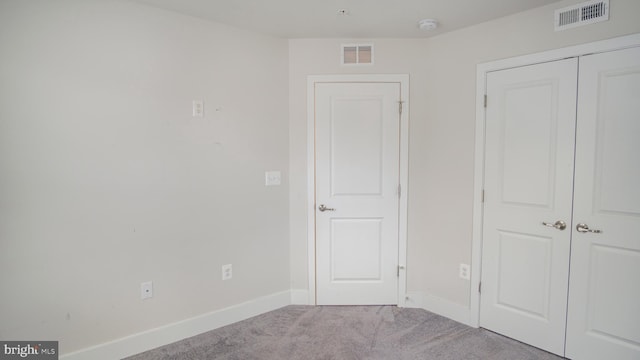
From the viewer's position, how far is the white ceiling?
2422 millimetres

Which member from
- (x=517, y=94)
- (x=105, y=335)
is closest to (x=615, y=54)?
(x=517, y=94)

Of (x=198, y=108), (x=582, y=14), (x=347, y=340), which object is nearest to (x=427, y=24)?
(x=582, y=14)

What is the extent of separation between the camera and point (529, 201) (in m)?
2.58

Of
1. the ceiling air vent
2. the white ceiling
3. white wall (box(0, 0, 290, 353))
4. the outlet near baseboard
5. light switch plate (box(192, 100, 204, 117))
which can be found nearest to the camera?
white wall (box(0, 0, 290, 353))

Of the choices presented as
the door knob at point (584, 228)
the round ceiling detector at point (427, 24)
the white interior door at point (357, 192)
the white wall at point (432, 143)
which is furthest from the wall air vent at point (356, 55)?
the door knob at point (584, 228)

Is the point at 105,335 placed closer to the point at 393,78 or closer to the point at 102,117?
the point at 102,117

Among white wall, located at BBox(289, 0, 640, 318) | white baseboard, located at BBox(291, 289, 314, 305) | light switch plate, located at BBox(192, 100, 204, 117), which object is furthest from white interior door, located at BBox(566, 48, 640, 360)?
light switch plate, located at BBox(192, 100, 204, 117)

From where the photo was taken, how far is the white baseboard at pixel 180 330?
2.32 metres

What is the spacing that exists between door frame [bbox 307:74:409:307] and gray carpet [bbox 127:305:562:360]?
0.32 m

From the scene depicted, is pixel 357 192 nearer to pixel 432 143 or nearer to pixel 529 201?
pixel 432 143

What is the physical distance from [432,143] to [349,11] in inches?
53.9

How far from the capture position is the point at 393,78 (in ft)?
10.4

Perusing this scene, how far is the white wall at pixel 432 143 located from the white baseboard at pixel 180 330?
0.33 m

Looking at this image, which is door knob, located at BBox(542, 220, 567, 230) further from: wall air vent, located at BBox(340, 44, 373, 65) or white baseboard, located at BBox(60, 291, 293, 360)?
white baseboard, located at BBox(60, 291, 293, 360)
